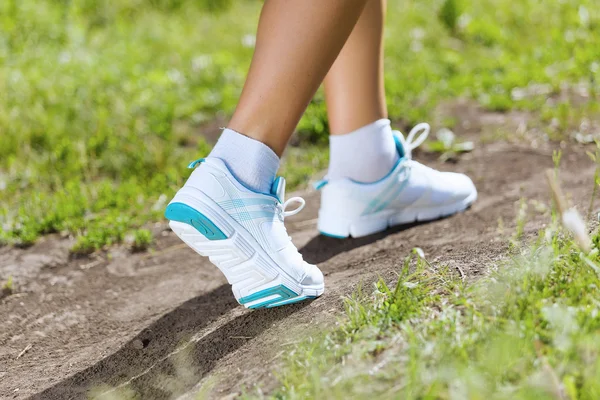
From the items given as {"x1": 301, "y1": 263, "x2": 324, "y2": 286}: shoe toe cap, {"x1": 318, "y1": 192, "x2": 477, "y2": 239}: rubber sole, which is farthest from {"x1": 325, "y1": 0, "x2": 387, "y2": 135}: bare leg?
{"x1": 301, "y1": 263, "x2": 324, "y2": 286}: shoe toe cap

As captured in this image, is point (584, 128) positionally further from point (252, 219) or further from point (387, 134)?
point (252, 219)

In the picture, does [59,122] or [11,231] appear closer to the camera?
[11,231]

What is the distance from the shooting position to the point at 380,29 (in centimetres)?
240

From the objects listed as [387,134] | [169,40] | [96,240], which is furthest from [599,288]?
[169,40]

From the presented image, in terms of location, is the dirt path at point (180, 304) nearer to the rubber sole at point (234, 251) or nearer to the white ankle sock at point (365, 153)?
the rubber sole at point (234, 251)

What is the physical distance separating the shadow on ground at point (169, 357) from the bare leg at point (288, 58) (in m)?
0.54

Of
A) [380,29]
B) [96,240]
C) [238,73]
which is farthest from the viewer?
[238,73]

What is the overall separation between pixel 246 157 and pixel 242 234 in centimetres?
21

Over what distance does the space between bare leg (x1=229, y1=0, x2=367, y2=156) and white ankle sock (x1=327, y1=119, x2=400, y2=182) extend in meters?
0.60

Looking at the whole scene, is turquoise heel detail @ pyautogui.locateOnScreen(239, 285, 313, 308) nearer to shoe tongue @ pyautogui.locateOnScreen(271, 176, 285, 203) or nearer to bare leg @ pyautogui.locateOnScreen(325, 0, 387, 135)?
Result: shoe tongue @ pyautogui.locateOnScreen(271, 176, 285, 203)

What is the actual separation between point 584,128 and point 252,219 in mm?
2282

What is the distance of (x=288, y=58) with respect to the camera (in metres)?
1.76

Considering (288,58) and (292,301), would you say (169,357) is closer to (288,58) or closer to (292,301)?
(292,301)

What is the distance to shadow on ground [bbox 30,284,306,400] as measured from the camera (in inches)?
71.3
